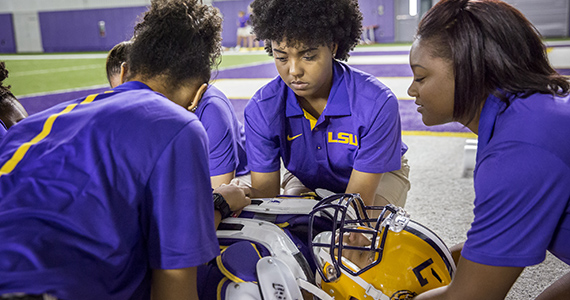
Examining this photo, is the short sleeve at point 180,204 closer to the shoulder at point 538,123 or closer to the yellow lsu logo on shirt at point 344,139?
the shoulder at point 538,123

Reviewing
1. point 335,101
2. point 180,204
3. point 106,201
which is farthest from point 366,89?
point 106,201

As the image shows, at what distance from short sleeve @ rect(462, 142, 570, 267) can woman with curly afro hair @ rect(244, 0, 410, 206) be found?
3.80 feet

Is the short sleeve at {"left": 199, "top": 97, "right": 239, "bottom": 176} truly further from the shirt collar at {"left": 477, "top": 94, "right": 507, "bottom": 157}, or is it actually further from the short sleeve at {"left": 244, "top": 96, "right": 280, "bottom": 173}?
the shirt collar at {"left": 477, "top": 94, "right": 507, "bottom": 157}

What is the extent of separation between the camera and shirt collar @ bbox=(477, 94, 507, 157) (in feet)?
5.34

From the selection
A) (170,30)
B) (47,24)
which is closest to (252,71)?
(170,30)

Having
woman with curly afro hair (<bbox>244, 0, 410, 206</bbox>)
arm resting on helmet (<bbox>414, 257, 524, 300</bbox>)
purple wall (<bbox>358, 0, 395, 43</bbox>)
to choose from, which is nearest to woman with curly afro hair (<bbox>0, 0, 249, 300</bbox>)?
arm resting on helmet (<bbox>414, 257, 524, 300</bbox>)

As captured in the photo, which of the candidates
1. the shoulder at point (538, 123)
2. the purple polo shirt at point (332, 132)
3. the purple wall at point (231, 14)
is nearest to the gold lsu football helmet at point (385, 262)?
the shoulder at point (538, 123)

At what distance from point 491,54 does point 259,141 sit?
1.56 m

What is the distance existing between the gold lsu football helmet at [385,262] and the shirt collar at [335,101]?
87 centimetres

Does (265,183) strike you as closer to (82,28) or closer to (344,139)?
(344,139)

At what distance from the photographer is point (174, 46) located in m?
1.78

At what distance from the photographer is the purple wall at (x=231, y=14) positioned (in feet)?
92.8

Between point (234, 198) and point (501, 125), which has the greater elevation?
point (501, 125)

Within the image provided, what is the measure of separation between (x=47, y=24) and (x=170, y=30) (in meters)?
34.1
